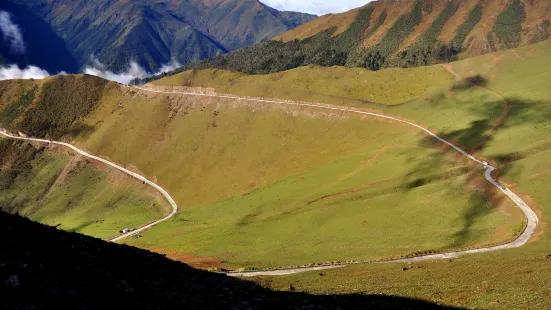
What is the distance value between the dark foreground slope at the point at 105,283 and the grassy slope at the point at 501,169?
546 cm

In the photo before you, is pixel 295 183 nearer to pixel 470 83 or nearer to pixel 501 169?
pixel 501 169

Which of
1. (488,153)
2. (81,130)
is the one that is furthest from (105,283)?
(81,130)

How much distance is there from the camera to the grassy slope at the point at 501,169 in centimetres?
2855

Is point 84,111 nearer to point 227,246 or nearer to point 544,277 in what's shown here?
point 227,246

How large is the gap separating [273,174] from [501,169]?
63818mm

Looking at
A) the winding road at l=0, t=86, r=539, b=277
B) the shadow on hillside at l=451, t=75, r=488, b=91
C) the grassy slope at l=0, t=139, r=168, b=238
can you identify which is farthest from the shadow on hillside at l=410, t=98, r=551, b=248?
the grassy slope at l=0, t=139, r=168, b=238

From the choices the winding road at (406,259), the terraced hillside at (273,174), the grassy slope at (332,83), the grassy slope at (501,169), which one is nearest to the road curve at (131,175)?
the winding road at (406,259)

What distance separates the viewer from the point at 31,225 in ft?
71.8

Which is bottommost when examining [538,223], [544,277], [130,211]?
[130,211]

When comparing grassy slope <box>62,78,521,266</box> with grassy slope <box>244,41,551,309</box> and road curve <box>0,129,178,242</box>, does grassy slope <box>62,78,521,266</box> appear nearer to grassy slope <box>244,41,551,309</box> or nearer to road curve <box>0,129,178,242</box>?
road curve <box>0,129,178,242</box>

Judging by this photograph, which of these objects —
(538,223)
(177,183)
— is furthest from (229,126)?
(538,223)

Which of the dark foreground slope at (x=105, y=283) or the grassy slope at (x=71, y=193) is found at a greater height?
the dark foreground slope at (x=105, y=283)

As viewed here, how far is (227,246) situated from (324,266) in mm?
25898

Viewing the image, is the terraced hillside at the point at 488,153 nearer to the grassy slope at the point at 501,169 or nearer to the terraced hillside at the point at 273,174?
the grassy slope at the point at 501,169
